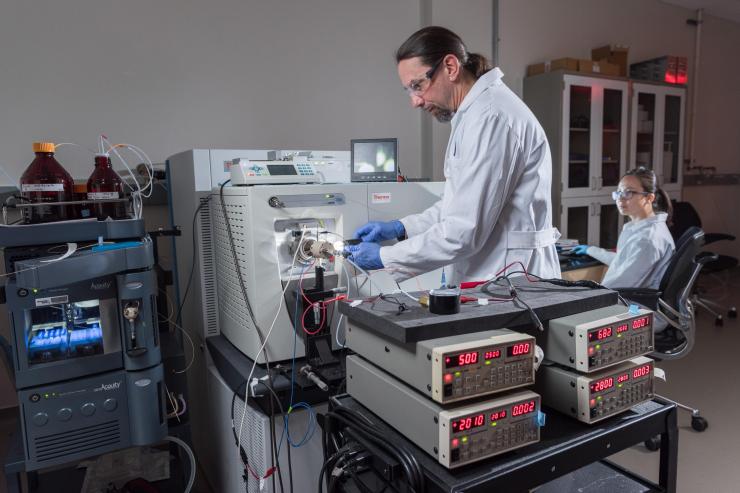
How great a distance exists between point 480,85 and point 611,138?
10.3ft

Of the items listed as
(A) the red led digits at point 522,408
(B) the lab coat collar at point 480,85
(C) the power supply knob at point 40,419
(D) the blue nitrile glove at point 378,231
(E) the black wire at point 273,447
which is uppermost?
(B) the lab coat collar at point 480,85

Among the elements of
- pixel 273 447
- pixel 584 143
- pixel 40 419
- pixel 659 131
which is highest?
pixel 659 131

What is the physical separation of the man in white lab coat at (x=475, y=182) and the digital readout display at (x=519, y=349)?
16.8 inches

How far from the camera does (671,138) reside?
4336 millimetres

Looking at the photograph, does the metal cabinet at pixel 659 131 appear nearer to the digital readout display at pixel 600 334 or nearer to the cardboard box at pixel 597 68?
the cardboard box at pixel 597 68

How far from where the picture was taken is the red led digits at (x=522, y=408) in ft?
2.63

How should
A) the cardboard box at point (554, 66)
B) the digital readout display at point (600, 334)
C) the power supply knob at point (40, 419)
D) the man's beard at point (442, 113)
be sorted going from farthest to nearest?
the cardboard box at point (554, 66) → the man's beard at point (442, 113) → the power supply knob at point (40, 419) → the digital readout display at point (600, 334)

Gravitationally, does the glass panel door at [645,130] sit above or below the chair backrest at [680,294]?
above

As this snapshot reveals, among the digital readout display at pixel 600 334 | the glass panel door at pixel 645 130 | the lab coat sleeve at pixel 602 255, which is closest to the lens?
the digital readout display at pixel 600 334

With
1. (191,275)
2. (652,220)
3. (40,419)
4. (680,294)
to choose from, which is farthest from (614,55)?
(40,419)

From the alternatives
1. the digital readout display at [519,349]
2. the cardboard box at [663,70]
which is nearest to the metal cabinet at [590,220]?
the cardboard box at [663,70]

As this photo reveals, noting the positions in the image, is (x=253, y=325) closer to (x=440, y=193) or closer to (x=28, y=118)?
(x=440, y=193)

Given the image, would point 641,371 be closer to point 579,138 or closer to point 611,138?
point 579,138

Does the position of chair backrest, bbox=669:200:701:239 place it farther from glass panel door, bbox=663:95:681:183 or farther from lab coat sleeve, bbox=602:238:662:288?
lab coat sleeve, bbox=602:238:662:288
